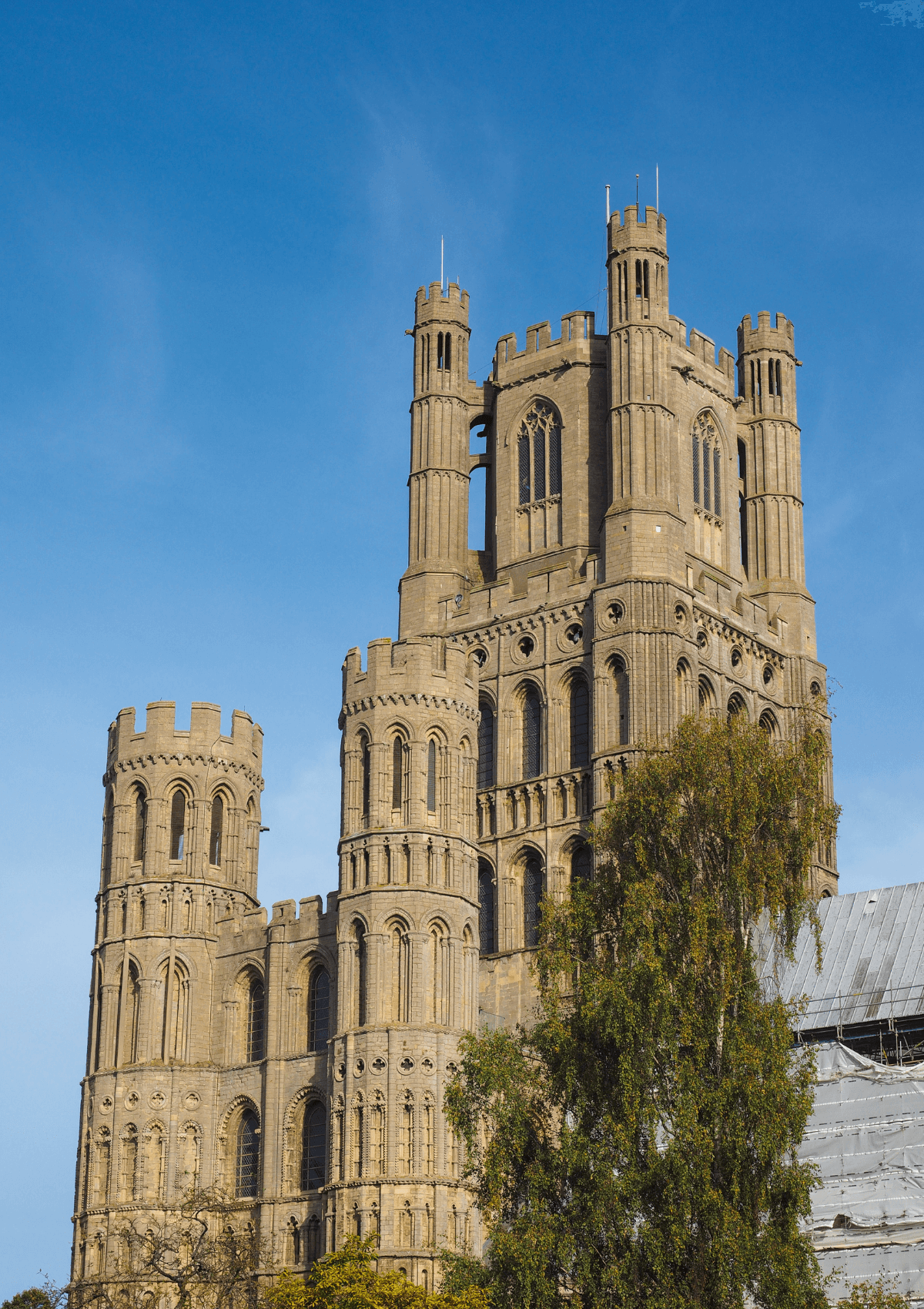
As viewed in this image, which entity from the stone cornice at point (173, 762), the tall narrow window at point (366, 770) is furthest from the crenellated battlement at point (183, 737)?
the tall narrow window at point (366, 770)

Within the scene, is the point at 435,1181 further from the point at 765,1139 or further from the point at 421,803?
the point at 765,1139

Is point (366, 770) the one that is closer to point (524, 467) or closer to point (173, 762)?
point (173, 762)

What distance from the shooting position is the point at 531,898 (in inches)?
2943

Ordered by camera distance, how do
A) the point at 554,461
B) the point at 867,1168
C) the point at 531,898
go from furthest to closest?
the point at 554,461 < the point at 531,898 < the point at 867,1168

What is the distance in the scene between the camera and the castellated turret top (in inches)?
2630

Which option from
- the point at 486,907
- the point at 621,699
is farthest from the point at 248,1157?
the point at 621,699

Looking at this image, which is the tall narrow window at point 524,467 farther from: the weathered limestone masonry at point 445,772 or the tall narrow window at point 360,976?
the tall narrow window at point 360,976

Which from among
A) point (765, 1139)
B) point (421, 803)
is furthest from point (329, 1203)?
point (765, 1139)

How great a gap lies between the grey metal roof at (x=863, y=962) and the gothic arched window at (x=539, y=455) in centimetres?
2310

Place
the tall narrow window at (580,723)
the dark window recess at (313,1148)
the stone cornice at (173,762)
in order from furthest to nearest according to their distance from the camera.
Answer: the tall narrow window at (580,723), the stone cornice at (173,762), the dark window recess at (313,1148)

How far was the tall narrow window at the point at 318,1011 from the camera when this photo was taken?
66.1 m

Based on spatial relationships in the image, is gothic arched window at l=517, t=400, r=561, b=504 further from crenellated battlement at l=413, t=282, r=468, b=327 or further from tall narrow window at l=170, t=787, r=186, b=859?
tall narrow window at l=170, t=787, r=186, b=859

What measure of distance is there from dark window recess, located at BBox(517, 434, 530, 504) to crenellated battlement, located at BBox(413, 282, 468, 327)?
632 cm

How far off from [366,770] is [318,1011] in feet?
24.0
